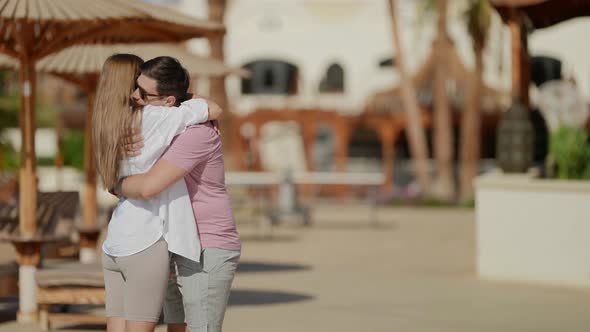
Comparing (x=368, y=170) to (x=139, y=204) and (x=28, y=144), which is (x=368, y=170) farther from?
(x=139, y=204)

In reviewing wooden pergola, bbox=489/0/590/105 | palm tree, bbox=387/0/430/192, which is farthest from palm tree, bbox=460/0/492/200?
wooden pergola, bbox=489/0/590/105

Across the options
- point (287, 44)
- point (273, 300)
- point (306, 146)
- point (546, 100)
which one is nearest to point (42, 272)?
point (273, 300)

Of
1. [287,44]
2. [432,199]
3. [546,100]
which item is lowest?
[432,199]

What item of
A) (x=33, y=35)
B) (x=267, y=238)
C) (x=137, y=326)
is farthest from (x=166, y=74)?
(x=267, y=238)

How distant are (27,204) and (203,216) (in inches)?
178

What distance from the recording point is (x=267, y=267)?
574 inches

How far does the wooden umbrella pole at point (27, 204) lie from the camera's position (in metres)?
9.33

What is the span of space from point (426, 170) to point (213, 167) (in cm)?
2615

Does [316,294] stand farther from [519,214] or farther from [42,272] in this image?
[42,272]

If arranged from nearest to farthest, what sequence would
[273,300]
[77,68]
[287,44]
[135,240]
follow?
[135,240]
[273,300]
[77,68]
[287,44]

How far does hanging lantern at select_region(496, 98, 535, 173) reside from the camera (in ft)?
44.5

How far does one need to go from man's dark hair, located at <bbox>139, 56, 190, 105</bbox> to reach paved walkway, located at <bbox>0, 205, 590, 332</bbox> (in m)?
3.92

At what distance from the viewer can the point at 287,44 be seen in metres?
43.0

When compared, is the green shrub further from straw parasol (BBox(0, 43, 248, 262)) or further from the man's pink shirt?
the man's pink shirt
